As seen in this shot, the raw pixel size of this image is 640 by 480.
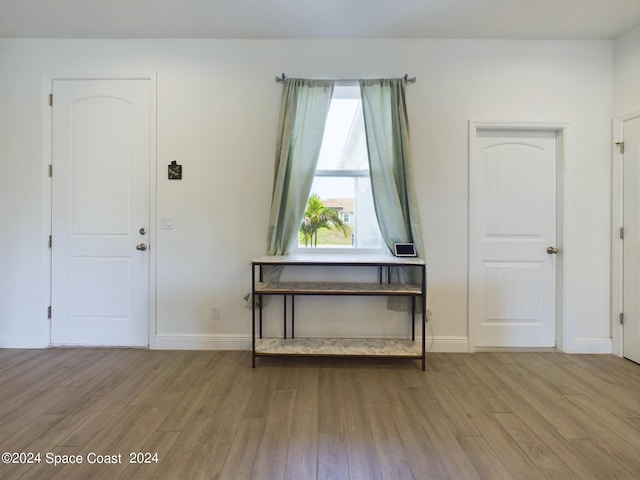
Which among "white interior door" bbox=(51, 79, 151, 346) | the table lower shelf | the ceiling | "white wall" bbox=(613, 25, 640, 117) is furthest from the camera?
"white interior door" bbox=(51, 79, 151, 346)

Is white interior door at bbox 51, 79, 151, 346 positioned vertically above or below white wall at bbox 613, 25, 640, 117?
below

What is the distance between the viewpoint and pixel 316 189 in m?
2.77

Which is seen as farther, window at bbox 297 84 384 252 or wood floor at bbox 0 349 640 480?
window at bbox 297 84 384 252

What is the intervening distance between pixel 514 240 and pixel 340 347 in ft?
5.91

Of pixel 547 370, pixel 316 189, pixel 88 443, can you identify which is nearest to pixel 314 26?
pixel 316 189

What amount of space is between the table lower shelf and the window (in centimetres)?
80

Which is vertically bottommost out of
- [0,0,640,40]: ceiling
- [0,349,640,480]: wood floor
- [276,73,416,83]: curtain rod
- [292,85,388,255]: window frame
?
[0,349,640,480]: wood floor

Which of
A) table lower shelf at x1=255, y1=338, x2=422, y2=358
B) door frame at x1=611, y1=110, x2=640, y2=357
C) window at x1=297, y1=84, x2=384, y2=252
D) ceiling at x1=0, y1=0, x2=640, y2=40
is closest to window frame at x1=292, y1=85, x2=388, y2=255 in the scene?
window at x1=297, y1=84, x2=384, y2=252

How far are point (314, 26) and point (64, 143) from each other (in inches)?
93.3

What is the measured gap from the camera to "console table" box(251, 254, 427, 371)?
2.31m

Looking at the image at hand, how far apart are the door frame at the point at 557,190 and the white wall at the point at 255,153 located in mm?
42

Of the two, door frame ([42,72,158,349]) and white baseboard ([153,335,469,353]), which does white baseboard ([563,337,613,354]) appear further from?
door frame ([42,72,158,349])

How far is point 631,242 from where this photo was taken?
2.50m

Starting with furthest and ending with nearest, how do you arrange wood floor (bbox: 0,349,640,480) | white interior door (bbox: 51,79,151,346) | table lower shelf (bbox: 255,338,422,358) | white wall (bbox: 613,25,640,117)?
white interior door (bbox: 51,79,151,346) → white wall (bbox: 613,25,640,117) → table lower shelf (bbox: 255,338,422,358) → wood floor (bbox: 0,349,640,480)
